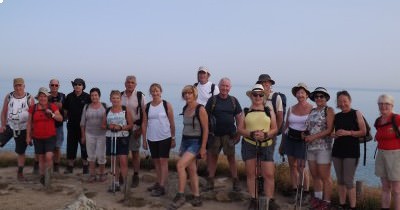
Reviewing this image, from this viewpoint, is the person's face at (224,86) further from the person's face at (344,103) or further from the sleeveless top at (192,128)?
the person's face at (344,103)

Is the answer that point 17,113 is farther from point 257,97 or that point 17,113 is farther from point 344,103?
point 344,103

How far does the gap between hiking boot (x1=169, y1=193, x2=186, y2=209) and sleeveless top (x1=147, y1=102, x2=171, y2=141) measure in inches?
46.5

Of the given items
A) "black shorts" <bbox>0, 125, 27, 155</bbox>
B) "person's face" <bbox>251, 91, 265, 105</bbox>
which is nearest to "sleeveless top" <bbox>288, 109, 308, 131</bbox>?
"person's face" <bbox>251, 91, 265, 105</bbox>

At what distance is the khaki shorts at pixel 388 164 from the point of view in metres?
6.13

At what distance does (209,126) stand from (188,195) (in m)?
1.39

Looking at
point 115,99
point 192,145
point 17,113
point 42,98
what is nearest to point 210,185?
point 192,145

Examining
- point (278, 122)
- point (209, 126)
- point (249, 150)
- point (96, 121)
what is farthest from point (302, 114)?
point (96, 121)

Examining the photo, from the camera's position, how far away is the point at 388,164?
6191 mm

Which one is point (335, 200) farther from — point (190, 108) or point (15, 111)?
point (15, 111)

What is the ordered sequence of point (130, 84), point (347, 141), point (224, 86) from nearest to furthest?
point (347, 141), point (224, 86), point (130, 84)

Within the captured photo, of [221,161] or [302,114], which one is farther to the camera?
[221,161]

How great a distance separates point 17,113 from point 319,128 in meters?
6.31

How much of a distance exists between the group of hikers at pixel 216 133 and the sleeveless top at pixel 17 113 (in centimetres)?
2

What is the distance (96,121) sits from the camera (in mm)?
8273
